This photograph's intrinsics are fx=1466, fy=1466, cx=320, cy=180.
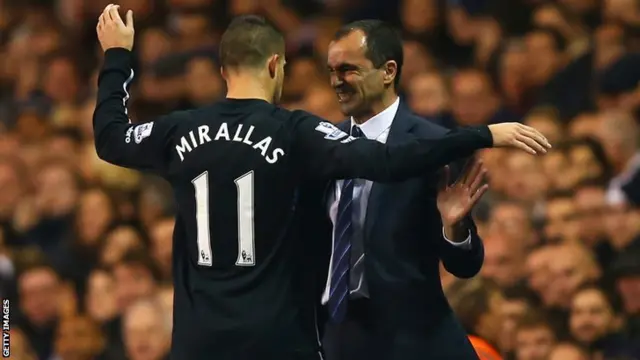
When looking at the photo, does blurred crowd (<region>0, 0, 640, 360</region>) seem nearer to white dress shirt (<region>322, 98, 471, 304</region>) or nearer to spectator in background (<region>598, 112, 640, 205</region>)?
spectator in background (<region>598, 112, 640, 205</region>)

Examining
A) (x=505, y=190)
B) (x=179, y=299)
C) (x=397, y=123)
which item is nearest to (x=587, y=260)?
(x=505, y=190)

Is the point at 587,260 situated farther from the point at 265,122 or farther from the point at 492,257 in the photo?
the point at 265,122

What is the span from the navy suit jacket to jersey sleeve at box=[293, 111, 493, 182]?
13.4 inches

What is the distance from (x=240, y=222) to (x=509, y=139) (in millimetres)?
748

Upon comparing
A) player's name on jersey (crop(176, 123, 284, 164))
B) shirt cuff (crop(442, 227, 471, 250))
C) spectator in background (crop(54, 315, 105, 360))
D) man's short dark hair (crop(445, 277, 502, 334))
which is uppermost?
player's name on jersey (crop(176, 123, 284, 164))

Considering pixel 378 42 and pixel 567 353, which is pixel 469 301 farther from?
pixel 378 42

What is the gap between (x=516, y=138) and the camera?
387 cm

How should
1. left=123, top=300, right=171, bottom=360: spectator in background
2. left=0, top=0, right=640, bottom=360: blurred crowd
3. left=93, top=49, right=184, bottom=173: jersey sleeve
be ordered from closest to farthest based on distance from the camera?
left=93, top=49, right=184, bottom=173: jersey sleeve
left=0, top=0, right=640, bottom=360: blurred crowd
left=123, top=300, right=171, bottom=360: spectator in background

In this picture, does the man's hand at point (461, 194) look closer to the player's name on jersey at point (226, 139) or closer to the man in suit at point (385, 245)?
the man in suit at point (385, 245)

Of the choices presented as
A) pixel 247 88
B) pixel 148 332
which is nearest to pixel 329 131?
pixel 247 88

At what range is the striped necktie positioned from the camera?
4.22 metres

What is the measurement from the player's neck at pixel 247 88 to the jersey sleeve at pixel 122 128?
17 centimetres

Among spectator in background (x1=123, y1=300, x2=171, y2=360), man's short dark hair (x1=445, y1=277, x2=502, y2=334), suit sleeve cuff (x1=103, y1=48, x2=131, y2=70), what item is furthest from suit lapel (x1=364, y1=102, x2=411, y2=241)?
spectator in background (x1=123, y1=300, x2=171, y2=360)

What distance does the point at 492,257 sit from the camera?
679cm
